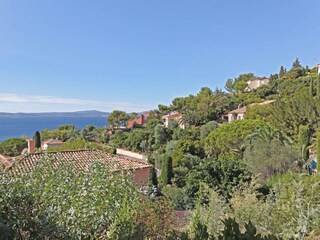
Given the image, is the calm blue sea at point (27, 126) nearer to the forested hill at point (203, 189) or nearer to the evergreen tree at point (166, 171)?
the forested hill at point (203, 189)

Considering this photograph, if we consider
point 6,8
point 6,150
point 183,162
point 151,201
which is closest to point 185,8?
point 6,8

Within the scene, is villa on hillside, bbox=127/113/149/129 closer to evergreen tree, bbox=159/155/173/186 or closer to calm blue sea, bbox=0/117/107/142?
calm blue sea, bbox=0/117/107/142

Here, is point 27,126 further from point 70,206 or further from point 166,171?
point 70,206

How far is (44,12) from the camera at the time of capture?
9047 millimetres

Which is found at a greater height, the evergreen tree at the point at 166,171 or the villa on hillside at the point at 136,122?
the villa on hillside at the point at 136,122

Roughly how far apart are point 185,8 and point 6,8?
6.33 meters

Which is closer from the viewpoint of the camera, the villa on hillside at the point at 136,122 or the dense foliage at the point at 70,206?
the dense foliage at the point at 70,206

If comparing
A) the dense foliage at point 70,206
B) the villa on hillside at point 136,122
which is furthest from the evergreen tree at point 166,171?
the villa on hillside at point 136,122

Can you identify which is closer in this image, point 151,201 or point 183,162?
point 151,201

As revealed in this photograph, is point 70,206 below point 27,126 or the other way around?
the other way around

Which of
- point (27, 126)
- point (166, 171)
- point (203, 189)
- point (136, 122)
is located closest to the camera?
point (203, 189)

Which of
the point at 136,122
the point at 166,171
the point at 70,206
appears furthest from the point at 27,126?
the point at 70,206

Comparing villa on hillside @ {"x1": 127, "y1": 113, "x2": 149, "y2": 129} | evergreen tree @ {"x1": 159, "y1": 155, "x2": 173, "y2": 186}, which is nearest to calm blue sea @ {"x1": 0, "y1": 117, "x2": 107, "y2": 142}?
villa on hillside @ {"x1": 127, "y1": 113, "x2": 149, "y2": 129}

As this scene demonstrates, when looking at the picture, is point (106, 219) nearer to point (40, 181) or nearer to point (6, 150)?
point (40, 181)
